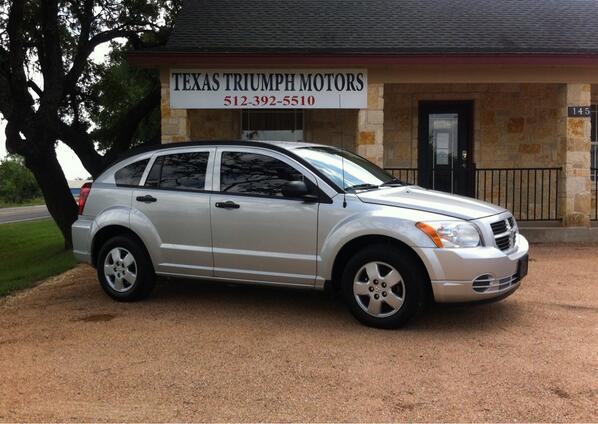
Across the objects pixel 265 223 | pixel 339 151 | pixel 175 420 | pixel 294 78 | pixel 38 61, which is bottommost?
pixel 175 420

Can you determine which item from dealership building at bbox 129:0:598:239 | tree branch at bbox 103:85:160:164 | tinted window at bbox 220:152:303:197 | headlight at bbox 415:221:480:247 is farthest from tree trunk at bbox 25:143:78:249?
headlight at bbox 415:221:480:247

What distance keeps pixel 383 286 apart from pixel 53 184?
34.2ft

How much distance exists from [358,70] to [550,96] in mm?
4821

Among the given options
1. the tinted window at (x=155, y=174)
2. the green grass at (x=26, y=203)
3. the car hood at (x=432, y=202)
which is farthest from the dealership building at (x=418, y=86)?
the green grass at (x=26, y=203)

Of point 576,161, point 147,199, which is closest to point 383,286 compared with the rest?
point 147,199

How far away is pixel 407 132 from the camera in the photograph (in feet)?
41.1

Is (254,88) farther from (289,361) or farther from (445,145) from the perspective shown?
(289,361)

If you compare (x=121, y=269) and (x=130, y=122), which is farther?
(x=130, y=122)

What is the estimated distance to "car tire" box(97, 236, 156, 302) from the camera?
612cm

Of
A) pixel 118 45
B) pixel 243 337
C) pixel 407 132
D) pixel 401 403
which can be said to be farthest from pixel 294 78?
pixel 118 45

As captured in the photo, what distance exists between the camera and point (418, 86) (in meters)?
12.4

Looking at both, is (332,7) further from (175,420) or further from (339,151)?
(175,420)

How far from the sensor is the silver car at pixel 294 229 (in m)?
4.96

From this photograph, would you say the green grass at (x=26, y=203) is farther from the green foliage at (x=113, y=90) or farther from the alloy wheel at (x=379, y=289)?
the alloy wheel at (x=379, y=289)
